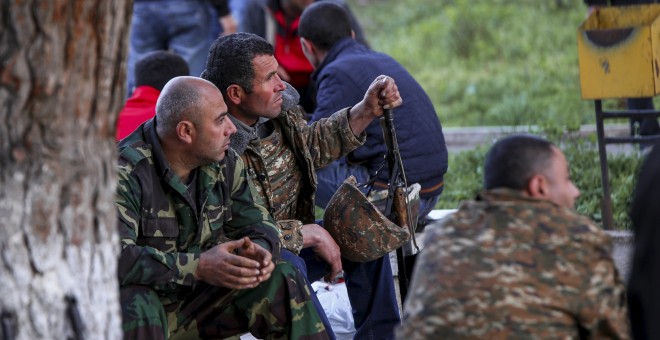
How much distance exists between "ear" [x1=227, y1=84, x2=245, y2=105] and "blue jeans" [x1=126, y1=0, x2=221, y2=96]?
368 cm

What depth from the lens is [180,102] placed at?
160 inches

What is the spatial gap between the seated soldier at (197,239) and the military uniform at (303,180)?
1.37 feet

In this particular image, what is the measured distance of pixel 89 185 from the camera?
2760 mm

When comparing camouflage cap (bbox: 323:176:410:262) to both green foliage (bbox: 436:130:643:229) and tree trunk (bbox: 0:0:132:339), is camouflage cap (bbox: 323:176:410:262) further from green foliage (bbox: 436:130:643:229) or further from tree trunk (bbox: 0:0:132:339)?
green foliage (bbox: 436:130:643:229)

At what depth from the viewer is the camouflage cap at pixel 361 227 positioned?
449cm

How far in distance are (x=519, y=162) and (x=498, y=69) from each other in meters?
9.13

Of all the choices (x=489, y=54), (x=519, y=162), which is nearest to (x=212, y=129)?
(x=519, y=162)

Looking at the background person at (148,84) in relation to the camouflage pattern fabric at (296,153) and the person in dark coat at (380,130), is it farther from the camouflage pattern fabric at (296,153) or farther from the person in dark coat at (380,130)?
the camouflage pattern fabric at (296,153)

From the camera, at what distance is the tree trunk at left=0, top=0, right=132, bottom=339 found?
2586 millimetres

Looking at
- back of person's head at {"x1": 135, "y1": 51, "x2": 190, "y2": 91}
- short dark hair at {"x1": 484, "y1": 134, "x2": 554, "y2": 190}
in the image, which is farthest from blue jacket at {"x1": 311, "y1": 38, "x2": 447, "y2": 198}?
short dark hair at {"x1": 484, "y1": 134, "x2": 554, "y2": 190}

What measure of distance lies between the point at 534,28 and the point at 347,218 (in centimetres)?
956

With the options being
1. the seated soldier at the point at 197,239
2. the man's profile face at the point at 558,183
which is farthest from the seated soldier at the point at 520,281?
the seated soldier at the point at 197,239

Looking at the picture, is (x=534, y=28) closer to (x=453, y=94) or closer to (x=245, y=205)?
(x=453, y=94)

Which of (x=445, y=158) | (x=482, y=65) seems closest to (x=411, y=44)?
(x=482, y=65)
